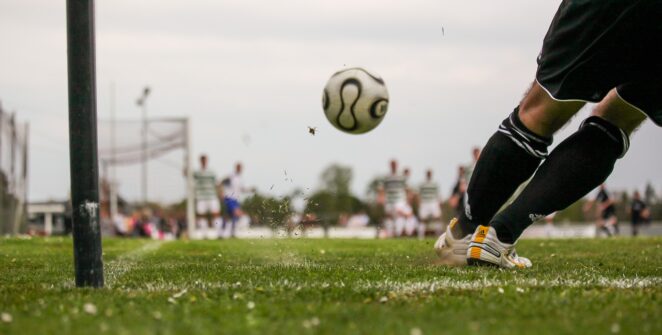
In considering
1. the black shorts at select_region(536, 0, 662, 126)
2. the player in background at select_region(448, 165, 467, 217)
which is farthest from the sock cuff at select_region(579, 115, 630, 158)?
the player in background at select_region(448, 165, 467, 217)

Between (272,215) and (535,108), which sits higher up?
(535,108)

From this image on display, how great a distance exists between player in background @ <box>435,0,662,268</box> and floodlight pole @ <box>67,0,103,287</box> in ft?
7.41

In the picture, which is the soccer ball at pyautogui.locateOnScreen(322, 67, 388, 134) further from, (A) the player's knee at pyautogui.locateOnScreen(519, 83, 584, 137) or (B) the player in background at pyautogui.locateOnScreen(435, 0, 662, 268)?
(A) the player's knee at pyautogui.locateOnScreen(519, 83, 584, 137)

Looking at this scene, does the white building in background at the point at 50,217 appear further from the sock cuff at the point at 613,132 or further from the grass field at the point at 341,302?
the sock cuff at the point at 613,132

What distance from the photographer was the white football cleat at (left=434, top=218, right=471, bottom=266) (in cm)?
554

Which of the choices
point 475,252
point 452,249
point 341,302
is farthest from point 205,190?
point 341,302

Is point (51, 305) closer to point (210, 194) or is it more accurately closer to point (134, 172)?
point (210, 194)

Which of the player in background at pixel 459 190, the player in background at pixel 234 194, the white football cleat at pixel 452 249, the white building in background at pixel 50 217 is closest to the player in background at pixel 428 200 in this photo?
the player in background at pixel 459 190

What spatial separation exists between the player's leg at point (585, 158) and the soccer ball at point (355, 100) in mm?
1144

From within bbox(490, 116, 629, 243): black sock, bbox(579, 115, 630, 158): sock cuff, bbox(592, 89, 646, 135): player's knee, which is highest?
bbox(592, 89, 646, 135): player's knee

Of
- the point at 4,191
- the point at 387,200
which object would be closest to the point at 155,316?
the point at 4,191

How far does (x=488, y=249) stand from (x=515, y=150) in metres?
0.65

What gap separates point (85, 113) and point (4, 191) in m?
15.5

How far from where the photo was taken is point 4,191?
59.8ft
